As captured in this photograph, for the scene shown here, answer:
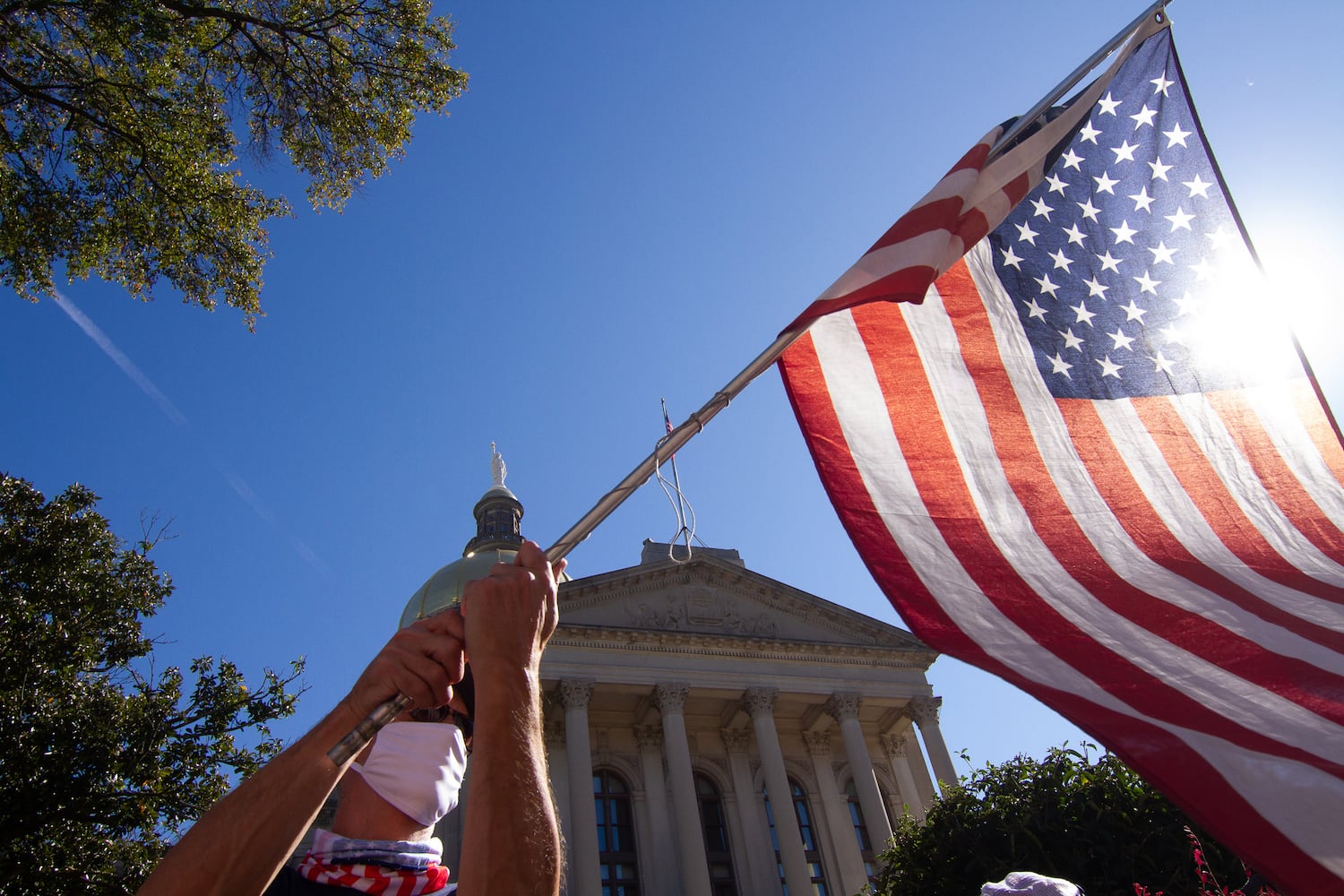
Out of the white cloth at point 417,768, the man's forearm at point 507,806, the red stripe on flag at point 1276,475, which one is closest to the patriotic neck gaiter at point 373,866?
the white cloth at point 417,768

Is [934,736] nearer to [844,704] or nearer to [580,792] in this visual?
[844,704]

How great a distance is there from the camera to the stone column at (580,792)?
22.9 meters

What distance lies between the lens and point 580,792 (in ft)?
80.1

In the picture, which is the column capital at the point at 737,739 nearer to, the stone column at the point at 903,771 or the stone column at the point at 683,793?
the stone column at the point at 683,793

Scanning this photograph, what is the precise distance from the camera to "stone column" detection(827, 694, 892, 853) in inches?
1052

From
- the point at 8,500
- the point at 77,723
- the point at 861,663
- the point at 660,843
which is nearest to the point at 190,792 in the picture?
the point at 77,723

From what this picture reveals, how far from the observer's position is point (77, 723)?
11453mm

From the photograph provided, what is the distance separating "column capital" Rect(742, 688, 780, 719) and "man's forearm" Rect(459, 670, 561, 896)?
27.9 m

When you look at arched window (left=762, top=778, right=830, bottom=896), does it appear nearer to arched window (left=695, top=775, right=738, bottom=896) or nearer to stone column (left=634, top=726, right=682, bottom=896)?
arched window (left=695, top=775, right=738, bottom=896)

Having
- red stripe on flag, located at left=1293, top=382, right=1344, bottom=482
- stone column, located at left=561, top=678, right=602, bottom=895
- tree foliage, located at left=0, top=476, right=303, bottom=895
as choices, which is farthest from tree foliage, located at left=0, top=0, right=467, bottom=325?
stone column, located at left=561, top=678, right=602, bottom=895

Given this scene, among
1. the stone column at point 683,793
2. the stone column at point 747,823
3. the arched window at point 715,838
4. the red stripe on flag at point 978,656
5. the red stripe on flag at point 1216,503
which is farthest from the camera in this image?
the arched window at point 715,838

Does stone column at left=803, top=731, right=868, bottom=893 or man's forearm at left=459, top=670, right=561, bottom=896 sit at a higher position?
stone column at left=803, top=731, right=868, bottom=893

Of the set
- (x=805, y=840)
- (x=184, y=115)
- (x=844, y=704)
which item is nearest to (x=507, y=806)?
(x=184, y=115)

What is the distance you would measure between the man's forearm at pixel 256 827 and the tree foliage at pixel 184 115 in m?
7.86
